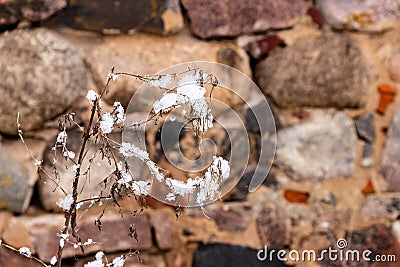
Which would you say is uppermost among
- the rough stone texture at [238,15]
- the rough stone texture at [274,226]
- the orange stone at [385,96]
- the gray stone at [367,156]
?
the rough stone texture at [238,15]

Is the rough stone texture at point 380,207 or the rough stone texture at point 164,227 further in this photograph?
the rough stone texture at point 380,207

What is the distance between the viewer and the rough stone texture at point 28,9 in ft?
5.02

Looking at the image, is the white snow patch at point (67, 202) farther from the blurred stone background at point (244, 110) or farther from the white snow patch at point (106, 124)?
the blurred stone background at point (244, 110)

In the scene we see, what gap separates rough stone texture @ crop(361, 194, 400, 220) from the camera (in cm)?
184

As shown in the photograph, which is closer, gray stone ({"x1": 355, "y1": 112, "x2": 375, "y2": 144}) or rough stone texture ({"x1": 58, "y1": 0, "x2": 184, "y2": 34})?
rough stone texture ({"x1": 58, "y1": 0, "x2": 184, "y2": 34})

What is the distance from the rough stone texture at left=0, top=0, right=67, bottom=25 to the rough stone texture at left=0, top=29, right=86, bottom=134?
0.03m

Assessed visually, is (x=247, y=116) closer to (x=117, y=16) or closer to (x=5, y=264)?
(x=117, y=16)

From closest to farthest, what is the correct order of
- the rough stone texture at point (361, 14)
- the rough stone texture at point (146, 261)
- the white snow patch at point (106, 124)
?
the white snow patch at point (106, 124), the rough stone texture at point (146, 261), the rough stone texture at point (361, 14)

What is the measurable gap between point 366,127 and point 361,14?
11.0 inches

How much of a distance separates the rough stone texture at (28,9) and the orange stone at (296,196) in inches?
27.4

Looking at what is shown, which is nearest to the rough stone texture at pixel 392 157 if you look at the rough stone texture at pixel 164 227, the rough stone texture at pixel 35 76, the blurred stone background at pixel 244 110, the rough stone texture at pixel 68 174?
the blurred stone background at pixel 244 110

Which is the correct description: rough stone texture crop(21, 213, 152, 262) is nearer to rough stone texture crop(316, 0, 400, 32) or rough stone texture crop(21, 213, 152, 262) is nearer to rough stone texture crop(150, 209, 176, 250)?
rough stone texture crop(150, 209, 176, 250)

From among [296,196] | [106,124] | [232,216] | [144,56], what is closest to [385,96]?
[296,196]

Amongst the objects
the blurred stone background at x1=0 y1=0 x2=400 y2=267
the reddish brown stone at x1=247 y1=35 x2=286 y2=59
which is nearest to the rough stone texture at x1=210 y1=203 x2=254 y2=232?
the blurred stone background at x1=0 y1=0 x2=400 y2=267
